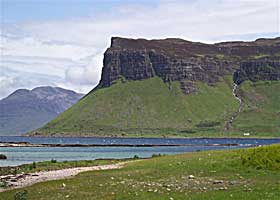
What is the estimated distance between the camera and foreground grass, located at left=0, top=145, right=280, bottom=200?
32.6 m

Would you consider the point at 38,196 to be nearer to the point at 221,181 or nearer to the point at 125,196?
the point at 125,196

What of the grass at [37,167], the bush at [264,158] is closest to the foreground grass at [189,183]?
the bush at [264,158]

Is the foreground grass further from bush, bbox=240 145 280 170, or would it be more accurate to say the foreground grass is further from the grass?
the grass

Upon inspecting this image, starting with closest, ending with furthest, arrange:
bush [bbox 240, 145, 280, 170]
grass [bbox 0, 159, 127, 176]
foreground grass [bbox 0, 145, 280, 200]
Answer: foreground grass [bbox 0, 145, 280, 200]
bush [bbox 240, 145, 280, 170]
grass [bbox 0, 159, 127, 176]

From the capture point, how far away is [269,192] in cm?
3173

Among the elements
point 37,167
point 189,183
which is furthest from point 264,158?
point 37,167

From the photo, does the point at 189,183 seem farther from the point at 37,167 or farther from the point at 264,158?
the point at 37,167

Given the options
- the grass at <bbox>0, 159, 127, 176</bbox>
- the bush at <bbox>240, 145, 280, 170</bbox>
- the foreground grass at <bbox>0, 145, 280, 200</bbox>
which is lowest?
the grass at <bbox>0, 159, 127, 176</bbox>

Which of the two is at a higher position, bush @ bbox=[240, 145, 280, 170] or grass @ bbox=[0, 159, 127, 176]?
bush @ bbox=[240, 145, 280, 170]

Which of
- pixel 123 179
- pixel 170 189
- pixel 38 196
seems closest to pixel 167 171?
pixel 123 179

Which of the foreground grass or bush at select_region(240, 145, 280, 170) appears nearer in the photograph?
the foreground grass

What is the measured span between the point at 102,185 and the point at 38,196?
17.7 ft

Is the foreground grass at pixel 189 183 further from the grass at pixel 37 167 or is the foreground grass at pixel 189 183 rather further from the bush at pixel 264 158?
the grass at pixel 37 167

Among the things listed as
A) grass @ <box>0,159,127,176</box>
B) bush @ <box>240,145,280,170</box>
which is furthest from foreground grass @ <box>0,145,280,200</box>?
grass @ <box>0,159,127,176</box>
